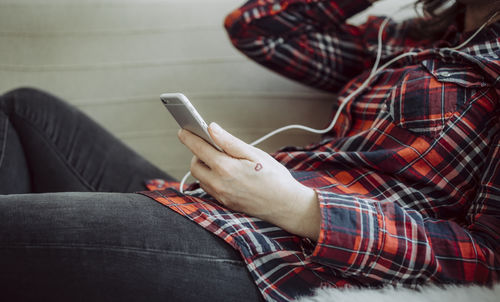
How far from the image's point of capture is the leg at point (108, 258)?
0.51 metres

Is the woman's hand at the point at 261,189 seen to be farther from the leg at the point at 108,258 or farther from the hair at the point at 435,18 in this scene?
the hair at the point at 435,18

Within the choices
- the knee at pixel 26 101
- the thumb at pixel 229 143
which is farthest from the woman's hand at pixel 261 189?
the knee at pixel 26 101

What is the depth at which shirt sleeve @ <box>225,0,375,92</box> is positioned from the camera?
3.00 feet

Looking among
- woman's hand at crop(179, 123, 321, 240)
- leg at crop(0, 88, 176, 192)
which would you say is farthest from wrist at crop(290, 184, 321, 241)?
leg at crop(0, 88, 176, 192)

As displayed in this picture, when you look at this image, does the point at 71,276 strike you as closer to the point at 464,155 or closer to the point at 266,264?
the point at 266,264

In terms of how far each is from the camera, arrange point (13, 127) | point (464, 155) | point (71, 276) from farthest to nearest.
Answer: point (13, 127), point (464, 155), point (71, 276)

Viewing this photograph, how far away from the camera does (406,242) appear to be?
1.74 feet

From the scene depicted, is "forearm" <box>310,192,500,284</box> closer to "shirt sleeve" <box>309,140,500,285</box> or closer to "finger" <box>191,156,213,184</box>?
"shirt sleeve" <box>309,140,500,285</box>

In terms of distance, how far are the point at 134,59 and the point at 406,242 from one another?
2.78ft

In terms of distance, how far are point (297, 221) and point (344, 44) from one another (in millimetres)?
545

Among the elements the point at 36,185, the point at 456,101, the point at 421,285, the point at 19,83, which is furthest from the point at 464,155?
the point at 19,83

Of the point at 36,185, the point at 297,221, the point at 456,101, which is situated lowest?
the point at 36,185

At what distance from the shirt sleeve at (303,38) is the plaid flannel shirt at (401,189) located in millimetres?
111

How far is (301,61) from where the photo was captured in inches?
36.8
